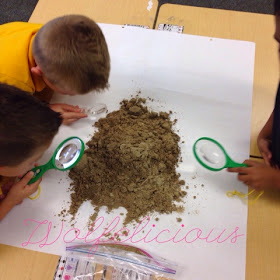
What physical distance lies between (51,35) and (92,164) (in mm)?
331

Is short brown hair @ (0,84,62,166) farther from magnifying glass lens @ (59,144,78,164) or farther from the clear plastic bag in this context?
the clear plastic bag

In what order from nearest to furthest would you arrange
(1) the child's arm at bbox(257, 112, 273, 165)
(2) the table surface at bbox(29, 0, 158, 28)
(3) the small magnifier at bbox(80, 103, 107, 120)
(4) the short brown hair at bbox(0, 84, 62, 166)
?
(4) the short brown hair at bbox(0, 84, 62, 166) < (1) the child's arm at bbox(257, 112, 273, 165) < (3) the small magnifier at bbox(80, 103, 107, 120) < (2) the table surface at bbox(29, 0, 158, 28)

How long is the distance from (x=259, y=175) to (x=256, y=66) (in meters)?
0.39

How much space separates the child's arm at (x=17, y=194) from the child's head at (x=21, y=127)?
113 millimetres

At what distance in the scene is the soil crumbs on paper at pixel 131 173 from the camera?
27.2 inches

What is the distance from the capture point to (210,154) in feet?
2.45

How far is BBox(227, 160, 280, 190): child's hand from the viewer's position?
2.24ft

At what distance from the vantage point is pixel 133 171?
2.33ft

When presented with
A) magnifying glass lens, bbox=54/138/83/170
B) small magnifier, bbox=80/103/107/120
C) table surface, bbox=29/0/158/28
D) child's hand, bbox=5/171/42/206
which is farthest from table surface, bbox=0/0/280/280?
small magnifier, bbox=80/103/107/120

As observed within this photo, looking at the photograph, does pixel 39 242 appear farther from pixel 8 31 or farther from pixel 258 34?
pixel 258 34

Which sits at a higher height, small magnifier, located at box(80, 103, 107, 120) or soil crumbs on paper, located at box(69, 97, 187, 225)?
small magnifier, located at box(80, 103, 107, 120)

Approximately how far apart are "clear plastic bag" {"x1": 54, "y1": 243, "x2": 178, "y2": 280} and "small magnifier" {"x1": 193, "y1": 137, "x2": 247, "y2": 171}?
267mm

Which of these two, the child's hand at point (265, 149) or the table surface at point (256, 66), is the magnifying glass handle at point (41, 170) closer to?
the table surface at point (256, 66)

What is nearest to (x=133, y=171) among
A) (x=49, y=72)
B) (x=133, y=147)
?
(x=133, y=147)
